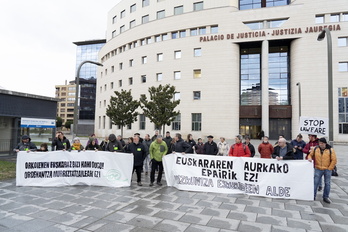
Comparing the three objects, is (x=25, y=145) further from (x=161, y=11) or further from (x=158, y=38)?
(x=161, y=11)

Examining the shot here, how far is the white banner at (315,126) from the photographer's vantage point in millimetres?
A: 8664

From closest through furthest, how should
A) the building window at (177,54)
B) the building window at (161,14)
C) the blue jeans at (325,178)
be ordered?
1. the blue jeans at (325,178)
2. the building window at (177,54)
3. the building window at (161,14)

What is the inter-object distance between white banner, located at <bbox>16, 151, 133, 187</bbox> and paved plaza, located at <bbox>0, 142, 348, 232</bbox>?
0.45 meters

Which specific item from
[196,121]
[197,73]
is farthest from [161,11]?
[196,121]

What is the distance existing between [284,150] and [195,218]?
14.3 ft

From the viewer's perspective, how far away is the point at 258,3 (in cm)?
3506

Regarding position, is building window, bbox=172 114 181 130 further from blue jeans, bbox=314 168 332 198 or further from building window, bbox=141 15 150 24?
blue jeans, bbox=314 168 332 198

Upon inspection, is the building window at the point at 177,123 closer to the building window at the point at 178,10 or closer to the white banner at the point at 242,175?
the building window at the point at 178,10

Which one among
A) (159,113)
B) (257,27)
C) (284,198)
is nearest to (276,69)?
(257,27)

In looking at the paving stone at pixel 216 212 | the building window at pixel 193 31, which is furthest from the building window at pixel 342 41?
the paving stone at pixel 216 212

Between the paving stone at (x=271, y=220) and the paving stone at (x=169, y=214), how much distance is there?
5.90ft

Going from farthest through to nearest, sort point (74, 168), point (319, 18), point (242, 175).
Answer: point (319, 18), point (74, 168), point (242, 175)

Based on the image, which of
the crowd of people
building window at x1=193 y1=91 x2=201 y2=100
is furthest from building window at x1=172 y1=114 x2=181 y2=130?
the crowd of people

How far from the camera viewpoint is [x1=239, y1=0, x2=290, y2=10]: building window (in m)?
34.7
